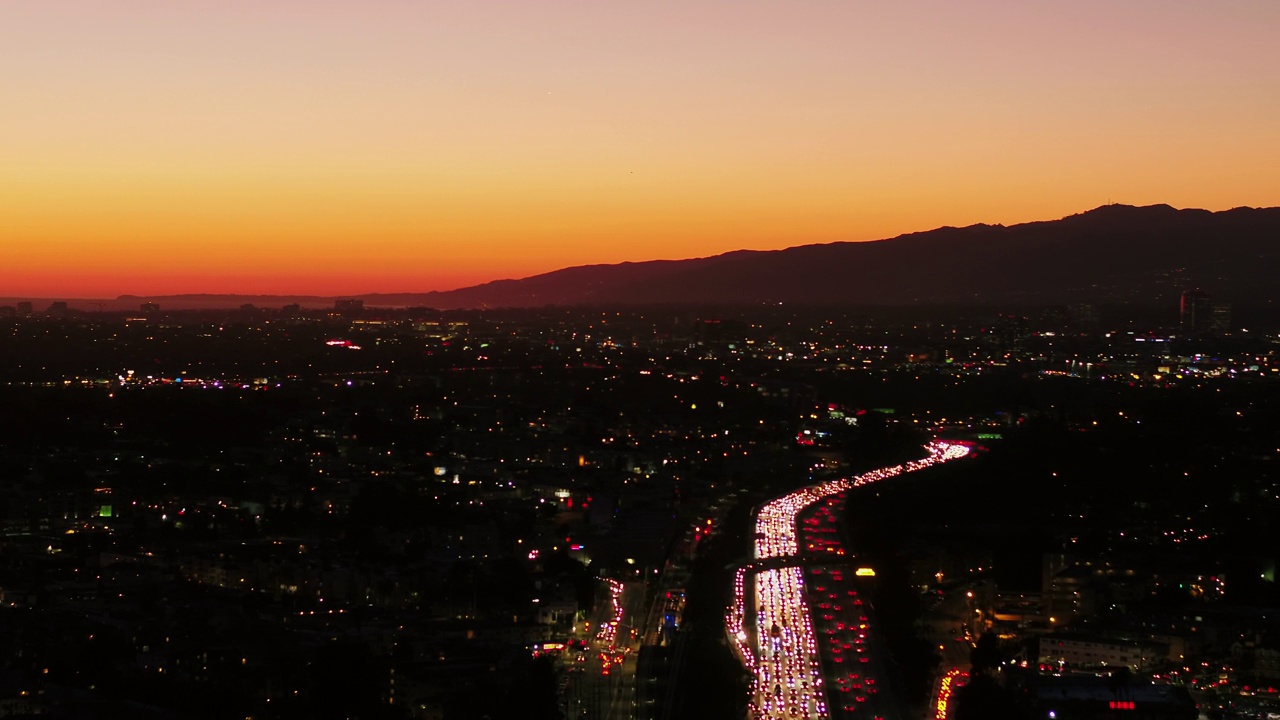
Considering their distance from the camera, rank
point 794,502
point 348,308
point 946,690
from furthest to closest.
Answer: point 348,308
point 794,502
point 946,690

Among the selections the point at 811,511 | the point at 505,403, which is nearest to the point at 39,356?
the point at 505,403

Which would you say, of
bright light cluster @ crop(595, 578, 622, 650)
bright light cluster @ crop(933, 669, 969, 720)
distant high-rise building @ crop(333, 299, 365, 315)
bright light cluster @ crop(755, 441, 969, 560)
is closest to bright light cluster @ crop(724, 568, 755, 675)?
bright light cluster @ crop(595, 578, 622, 650)

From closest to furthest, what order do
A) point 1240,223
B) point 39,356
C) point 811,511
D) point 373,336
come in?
point 811,511 → point 39,356 → point 373,336 → point 1240,223

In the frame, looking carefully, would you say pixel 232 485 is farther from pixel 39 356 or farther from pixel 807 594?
pixel 39 356

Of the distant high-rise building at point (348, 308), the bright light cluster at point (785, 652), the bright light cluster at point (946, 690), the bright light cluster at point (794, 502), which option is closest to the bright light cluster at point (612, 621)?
the bright light cluster at point (785, 652)

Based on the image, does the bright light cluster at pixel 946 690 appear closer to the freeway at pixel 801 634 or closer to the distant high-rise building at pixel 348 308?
the freeway at pixel 801 634

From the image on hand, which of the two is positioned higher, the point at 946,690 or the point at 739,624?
the point at 739,624

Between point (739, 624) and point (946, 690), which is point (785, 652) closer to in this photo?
point (739, 624)

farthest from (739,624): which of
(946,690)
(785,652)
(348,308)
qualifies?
(348,308)
